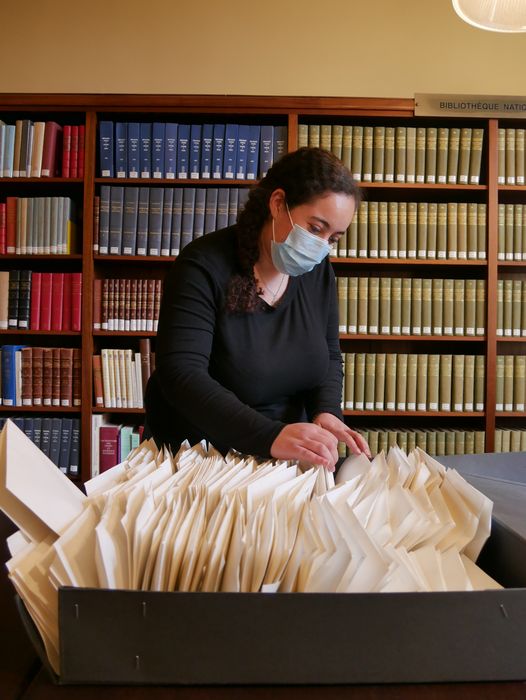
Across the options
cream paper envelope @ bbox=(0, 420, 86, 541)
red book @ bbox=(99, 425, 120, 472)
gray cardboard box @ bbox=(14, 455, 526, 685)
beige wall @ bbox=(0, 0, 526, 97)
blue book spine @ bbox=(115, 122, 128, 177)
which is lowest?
red book @ bbox=(99, 425, 120, 472)

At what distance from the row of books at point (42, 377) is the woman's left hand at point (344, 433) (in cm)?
179

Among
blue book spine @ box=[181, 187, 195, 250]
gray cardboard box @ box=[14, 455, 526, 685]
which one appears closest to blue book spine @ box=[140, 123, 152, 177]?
blue book spine @ box=[181, 187, 195, 250]

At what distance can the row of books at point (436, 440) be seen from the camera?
2.68 m

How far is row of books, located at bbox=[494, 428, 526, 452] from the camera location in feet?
8.91

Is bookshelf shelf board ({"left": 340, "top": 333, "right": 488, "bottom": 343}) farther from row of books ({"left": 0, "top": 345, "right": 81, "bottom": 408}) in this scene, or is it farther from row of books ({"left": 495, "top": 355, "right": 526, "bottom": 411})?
row of books ({"left": 0, "top": 345, "right": 81, "bottom": 408})

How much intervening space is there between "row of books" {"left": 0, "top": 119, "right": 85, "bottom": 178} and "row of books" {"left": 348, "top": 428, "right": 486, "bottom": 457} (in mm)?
1898

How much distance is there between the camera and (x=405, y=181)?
104 inches

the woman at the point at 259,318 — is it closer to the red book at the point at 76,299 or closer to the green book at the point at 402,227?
the green book at the point at 402,227

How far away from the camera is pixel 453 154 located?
265cm

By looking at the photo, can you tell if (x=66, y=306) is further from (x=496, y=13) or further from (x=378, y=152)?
(x=496, y=13)

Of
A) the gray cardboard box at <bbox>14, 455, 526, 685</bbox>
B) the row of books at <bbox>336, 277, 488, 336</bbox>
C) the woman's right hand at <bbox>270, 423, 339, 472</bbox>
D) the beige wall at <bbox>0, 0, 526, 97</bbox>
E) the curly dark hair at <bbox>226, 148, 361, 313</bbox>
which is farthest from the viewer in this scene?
the beige wall at <bbox>0, 0, 526, 97</bbox>

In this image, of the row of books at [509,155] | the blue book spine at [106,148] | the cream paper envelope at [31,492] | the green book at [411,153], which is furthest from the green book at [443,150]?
the cream paper envelope at [31,492]

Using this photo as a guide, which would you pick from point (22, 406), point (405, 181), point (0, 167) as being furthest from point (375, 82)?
point (22, 406)

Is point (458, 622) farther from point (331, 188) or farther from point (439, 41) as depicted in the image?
point (439, 41)
